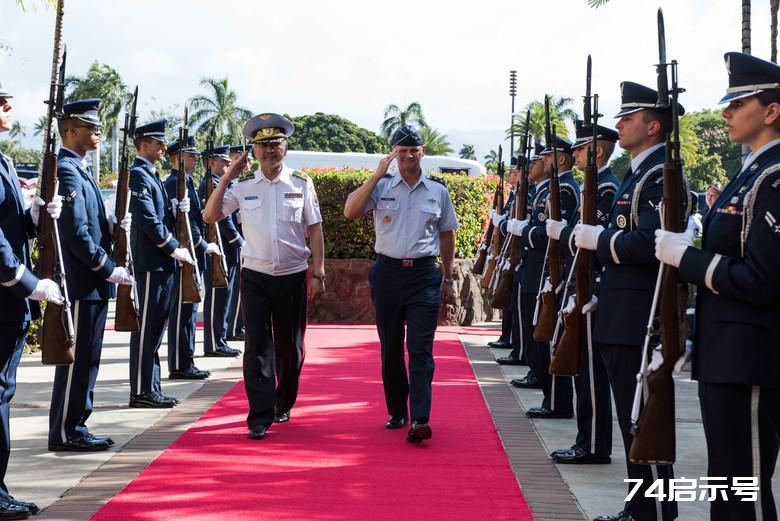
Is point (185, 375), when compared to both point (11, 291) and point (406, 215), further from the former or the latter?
point (11, 291)

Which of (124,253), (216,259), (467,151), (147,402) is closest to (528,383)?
(147,402)

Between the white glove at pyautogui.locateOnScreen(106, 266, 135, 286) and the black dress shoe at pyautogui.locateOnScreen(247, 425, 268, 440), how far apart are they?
1.36 metres

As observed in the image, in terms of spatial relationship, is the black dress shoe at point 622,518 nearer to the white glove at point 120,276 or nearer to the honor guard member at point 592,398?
the honor guard member at point 592,398

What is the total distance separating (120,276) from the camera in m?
6.39

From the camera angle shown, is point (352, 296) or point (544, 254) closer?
point (544, 254)

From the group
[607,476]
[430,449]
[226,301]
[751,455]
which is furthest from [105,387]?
[751,455]

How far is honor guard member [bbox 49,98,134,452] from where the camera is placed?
20.1 feet

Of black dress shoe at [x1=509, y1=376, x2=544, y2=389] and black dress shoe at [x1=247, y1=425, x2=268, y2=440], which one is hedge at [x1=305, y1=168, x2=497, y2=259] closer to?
black dress shoe at [x1=509, y1=376, x2=544, y2=389]

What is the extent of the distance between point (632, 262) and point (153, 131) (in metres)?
4.56

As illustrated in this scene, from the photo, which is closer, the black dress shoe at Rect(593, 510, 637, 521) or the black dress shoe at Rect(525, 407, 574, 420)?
the black dress shoe at Rect(593, 510, 637, 521)

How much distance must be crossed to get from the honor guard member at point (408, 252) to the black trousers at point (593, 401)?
1166 mm

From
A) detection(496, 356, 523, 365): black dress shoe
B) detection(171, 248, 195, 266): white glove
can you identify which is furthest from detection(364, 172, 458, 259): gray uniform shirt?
detection(496, 356, 523, 365): black dress shoe

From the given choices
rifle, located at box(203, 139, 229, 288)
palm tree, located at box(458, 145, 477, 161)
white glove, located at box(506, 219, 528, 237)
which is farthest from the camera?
palm tree, located at box(458, 145, 477, 161)

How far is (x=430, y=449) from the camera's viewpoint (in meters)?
6.57
